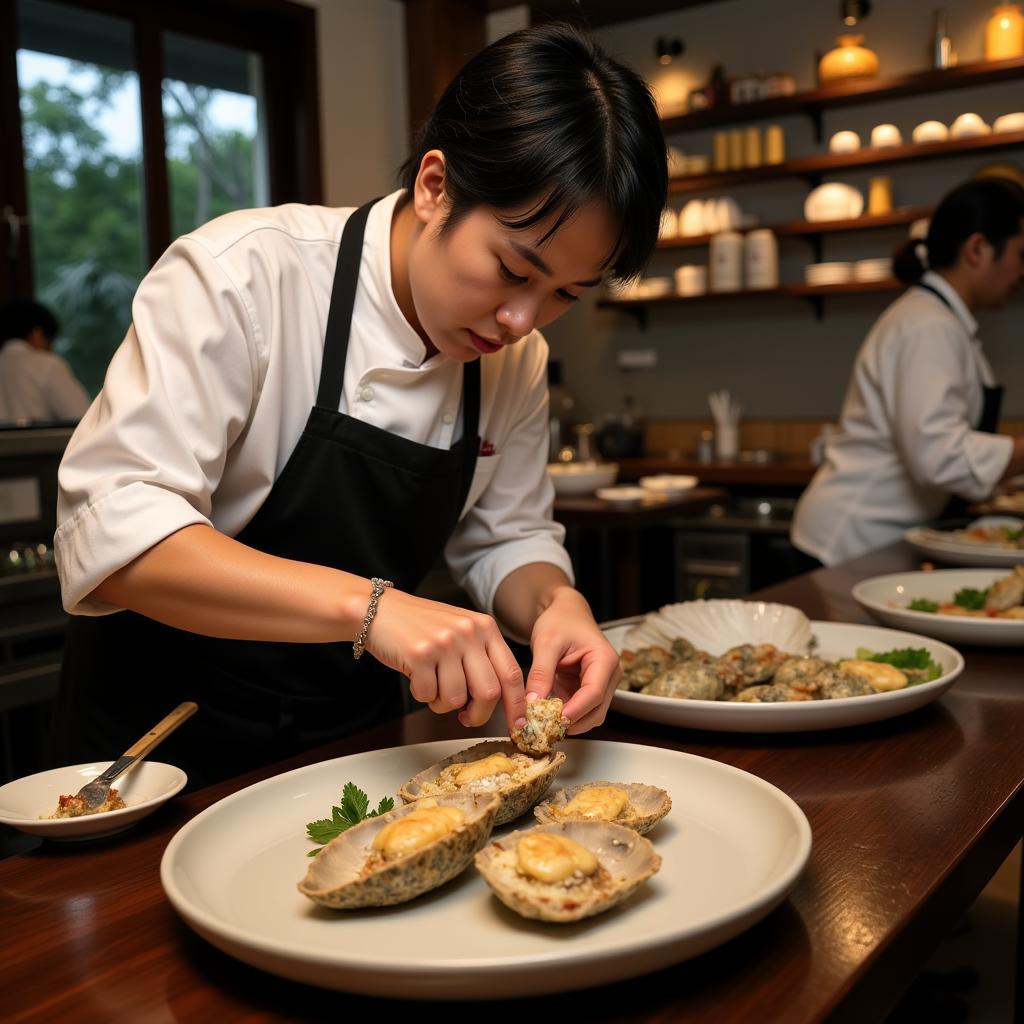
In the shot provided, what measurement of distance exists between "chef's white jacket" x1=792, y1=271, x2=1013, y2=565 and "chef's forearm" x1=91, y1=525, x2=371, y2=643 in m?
2.15

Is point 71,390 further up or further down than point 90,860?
further up

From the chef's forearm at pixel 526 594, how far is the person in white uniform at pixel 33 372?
3138 millimetres

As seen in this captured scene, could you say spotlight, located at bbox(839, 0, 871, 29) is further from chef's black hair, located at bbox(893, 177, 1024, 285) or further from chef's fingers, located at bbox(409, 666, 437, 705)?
chef's fingers, located at bbox(409, 666, 437, 705)

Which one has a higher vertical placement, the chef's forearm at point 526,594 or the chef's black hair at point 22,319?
the chef's black hair at point 22,319

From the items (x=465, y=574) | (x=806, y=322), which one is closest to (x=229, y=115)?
(x=806, y=322)

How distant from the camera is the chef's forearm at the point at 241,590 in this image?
38.9 inches

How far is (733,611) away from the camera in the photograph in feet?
4.91

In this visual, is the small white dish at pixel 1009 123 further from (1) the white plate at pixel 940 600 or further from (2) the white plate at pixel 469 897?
(2) the white plate at pixel 469 897

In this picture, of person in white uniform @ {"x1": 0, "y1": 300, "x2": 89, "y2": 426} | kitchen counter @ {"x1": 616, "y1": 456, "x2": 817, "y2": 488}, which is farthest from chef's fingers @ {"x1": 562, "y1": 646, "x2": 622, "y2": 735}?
kitchen counter @ {"x1": 616, "y1": 456, "x2": 817, "y2": 488}

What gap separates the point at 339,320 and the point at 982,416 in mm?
2385

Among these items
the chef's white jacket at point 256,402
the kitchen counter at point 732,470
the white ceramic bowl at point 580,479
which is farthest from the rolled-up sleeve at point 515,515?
the kitchen counter at point 732,470

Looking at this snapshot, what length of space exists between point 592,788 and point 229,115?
4.99 meters

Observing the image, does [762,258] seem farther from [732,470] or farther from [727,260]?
[732,470]

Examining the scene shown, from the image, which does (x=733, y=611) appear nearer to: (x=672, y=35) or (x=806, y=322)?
(x=806, y=322)
